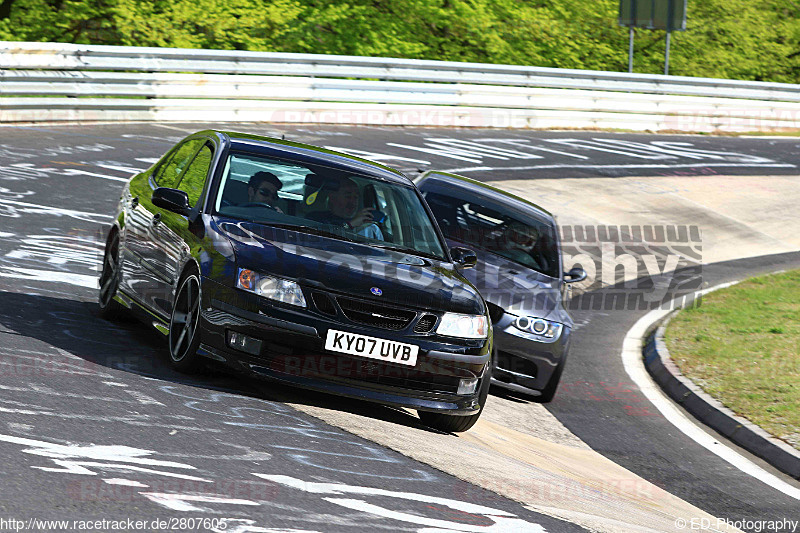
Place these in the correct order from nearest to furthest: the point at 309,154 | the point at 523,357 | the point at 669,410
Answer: the point at 309,154
the point at 523,357
the point at 669,410

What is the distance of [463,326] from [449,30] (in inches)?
1293

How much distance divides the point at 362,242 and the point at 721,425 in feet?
12.8

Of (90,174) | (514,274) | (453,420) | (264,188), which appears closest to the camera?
(453,420)

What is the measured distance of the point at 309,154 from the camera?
842 cm

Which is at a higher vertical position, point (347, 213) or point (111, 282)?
point (347, 213)

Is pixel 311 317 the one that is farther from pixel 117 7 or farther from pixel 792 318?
pixel 117 7

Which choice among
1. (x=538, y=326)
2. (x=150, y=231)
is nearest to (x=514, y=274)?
(x=538, y=326)

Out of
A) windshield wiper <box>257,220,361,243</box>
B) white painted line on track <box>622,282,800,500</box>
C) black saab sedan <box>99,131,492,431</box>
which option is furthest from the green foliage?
windshield wiper <box>257,220,361,243</box>

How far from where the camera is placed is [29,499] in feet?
15.5

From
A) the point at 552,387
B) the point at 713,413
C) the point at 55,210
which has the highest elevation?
the point at 55,210

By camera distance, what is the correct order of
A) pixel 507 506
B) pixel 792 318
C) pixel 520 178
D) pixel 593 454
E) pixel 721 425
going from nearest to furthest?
pixel 507 506
pixel 593 454
pixel 721 425
pixel 792 318
pixel 520 178

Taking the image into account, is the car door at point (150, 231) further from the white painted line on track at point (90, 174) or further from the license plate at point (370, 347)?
the white painted line on track at point (90, 174)

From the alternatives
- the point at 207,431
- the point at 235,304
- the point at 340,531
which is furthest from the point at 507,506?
the point at 235,304

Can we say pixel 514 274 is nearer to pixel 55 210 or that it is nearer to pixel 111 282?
pixel 111 282
